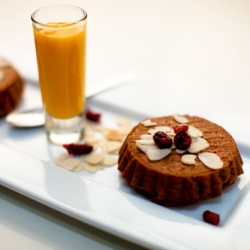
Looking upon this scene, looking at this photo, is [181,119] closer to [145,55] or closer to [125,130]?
[125,130]

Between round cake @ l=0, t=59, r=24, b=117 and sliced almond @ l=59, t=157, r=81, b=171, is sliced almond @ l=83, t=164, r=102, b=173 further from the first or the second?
round cake @ l=0, t=59, r=24, b=117

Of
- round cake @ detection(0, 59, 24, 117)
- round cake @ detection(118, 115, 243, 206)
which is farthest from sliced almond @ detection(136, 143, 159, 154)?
round cake @ detection(0, 59, 24, 117)

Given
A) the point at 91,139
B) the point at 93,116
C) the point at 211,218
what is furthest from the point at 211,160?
the point at 93,116

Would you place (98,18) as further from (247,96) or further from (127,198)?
(127,198)

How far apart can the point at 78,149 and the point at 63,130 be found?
141mm

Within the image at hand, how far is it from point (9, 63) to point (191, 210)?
1031 mm

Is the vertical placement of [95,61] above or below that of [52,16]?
below

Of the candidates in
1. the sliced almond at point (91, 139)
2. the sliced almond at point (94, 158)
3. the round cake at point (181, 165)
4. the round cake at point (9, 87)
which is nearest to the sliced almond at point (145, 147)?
the round cake at point (181, 165)

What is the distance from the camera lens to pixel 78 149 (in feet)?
5.66

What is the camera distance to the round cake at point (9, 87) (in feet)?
6.33

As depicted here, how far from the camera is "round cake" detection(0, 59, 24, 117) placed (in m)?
1.93

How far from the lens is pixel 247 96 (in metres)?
2.17

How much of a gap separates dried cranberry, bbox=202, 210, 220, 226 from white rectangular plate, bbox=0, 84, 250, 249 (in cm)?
2

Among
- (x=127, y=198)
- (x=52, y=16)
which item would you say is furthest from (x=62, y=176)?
(x=52, y=16)
